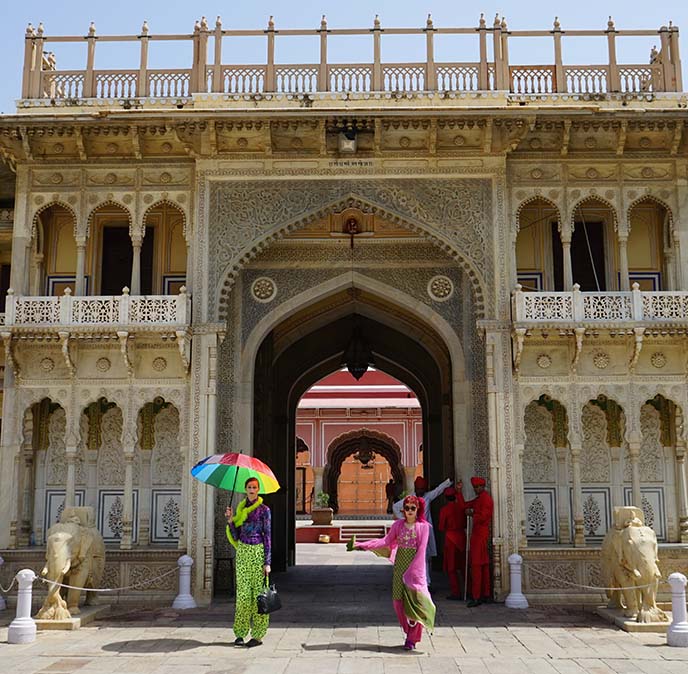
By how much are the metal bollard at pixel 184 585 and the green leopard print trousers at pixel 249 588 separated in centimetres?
294

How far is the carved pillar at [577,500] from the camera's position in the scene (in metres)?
Result: 12.4

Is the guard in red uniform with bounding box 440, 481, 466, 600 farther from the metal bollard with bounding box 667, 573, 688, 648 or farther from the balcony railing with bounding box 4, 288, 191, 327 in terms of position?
the balcony railing with bounding box 4, 288, 191, 327

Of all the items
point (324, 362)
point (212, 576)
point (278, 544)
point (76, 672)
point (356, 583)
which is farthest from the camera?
point (324, 362)

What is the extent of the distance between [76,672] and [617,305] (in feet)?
27.6

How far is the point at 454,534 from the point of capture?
12.7 metres

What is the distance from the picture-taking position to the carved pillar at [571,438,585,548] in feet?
40.5

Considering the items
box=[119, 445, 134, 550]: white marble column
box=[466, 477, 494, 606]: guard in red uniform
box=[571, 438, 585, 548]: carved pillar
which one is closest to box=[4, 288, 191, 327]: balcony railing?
box=[119, 445, 134, 550]: white marble column

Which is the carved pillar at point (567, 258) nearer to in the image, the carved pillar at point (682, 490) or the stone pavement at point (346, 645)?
the carved pillar at point (682, 490)

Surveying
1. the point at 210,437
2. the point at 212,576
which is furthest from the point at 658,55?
the point at 212,576

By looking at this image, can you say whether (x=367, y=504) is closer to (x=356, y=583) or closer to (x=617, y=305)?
(x=356, y=583)

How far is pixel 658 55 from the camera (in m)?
13.5

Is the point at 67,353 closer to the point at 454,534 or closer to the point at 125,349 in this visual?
the point at 125,349

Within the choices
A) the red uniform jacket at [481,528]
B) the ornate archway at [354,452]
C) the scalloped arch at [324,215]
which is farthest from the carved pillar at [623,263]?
the ornate archway at [354,452]

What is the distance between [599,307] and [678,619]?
473 cm
